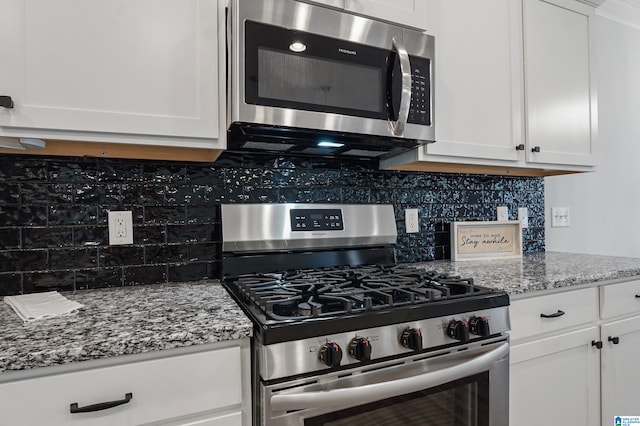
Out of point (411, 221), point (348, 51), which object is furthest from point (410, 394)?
point (348, 51)

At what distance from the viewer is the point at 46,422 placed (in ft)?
2.44

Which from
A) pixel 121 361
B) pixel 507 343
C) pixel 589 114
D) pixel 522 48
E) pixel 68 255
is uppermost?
pixel 522 48

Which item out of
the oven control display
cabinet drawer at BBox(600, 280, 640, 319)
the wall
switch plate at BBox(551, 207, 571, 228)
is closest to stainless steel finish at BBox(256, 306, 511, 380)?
the oven control display

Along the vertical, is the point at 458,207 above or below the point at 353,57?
below

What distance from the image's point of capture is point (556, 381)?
1.40 m

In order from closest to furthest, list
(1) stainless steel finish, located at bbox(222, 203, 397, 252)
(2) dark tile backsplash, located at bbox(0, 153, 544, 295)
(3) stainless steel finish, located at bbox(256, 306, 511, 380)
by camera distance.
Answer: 1. (3) stainless steel finish, located at bbox(256, 306, 511, 380)
2. (2) dark tile backsplash, located at bbox(0, 153, 544, 295)
3. (1) stainless steel finish, located at bbox(222, 203, 397, 252)

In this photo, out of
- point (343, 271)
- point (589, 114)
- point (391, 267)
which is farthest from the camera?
point (589, 114)

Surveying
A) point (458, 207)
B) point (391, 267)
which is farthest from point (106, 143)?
point (458, 207)

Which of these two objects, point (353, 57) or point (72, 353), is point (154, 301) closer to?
point (72, 353)

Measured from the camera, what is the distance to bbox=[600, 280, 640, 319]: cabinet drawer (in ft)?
4.99

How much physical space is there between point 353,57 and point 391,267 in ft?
2.77

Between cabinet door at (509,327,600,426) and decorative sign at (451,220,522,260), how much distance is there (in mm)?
565

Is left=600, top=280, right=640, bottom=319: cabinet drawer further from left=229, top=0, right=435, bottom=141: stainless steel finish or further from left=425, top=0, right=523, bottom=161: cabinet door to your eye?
left=229, top=0, right=435, bottom=141: stainless steel finish

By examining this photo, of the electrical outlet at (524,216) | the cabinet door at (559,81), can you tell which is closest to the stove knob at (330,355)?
the cabinet door at (559,81)
